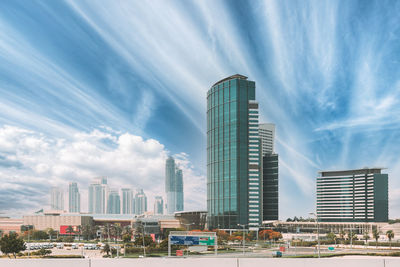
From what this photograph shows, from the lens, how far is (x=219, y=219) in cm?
15388

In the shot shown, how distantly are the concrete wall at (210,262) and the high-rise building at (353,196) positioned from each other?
186 m

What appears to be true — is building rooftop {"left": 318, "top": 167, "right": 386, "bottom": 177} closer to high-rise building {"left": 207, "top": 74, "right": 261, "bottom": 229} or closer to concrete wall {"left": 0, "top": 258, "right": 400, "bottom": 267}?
high-rise building {"left": 207, "top": 74, "right": 261, "bottom": 229}

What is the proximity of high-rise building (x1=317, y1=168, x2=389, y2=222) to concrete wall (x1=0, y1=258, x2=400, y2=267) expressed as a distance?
186m

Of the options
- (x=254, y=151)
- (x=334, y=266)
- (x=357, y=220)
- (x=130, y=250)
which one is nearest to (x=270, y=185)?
(x=254, y=151)

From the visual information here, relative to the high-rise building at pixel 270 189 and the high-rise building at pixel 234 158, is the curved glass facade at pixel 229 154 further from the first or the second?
the high-rise building at pixel 270 189

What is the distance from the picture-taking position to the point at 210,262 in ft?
21.4

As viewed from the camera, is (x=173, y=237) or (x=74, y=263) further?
(x=173, y=237)

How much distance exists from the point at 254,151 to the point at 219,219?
3200 centimetres

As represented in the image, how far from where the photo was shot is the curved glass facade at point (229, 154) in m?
151

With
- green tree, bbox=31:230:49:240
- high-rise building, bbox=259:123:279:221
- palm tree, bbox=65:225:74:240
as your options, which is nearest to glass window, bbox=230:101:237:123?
high-rise building, bbox=259:123:279:221

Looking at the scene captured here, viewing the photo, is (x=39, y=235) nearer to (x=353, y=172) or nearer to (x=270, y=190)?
(x=270, y=190)

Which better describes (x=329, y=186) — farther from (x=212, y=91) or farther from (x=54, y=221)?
(x=54, y=221)

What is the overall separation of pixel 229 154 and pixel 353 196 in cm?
7132

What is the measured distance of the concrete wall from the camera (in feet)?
20.9
